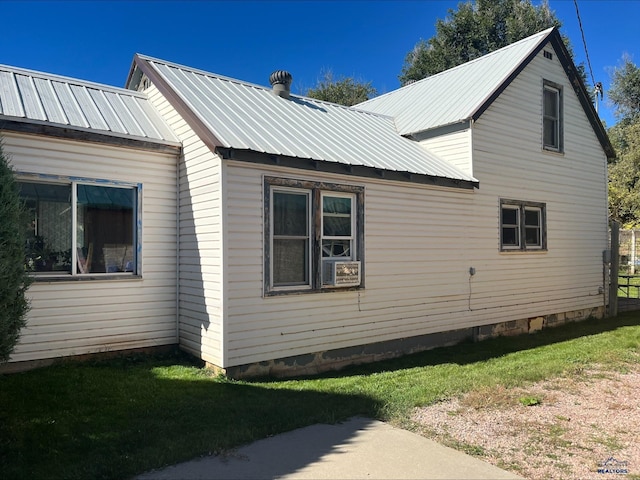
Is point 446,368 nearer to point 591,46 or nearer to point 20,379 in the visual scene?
point 20,379

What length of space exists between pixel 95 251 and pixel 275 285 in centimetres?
273

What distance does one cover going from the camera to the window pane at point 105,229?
7.00 meters

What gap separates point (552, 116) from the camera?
39.7 ft

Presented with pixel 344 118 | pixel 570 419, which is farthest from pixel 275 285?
pixel 344 118

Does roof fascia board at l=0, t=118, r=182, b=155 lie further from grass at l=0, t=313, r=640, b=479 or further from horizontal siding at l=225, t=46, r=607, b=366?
grass at l=0, t=313, r=640, b=479

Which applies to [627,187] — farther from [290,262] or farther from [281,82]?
[290,262]

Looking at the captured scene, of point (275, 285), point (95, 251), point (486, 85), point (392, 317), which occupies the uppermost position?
point (486, 85)

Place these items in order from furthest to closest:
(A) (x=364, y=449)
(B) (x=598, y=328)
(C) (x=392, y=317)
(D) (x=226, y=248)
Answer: (B) (x=598, y=328), (C) (x=392, y=317), (D) (x=226, y=248), (A) (x=364, y=449)

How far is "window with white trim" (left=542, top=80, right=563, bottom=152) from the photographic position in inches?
471

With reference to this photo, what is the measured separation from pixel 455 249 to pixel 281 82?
4.97 meters

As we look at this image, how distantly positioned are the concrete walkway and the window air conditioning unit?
298 cm

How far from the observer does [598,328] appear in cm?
1157

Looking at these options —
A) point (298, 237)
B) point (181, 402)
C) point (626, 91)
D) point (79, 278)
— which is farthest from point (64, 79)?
point (626, 91)

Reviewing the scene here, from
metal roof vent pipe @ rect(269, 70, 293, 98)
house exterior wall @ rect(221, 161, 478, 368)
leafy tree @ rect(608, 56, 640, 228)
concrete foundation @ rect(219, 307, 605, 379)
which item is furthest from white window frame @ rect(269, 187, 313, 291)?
leafy tree @ rect(608, 56, 640, 228)
